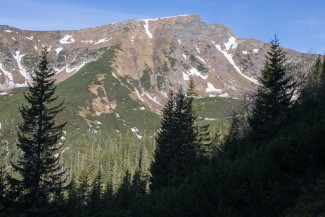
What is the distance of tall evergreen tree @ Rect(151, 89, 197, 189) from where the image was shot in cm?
4288

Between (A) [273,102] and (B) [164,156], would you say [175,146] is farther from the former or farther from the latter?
(A) [273,102]

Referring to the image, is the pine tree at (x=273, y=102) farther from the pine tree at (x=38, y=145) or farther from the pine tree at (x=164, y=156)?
the pine tree at (x=38, y=145)

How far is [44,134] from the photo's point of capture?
104 ft

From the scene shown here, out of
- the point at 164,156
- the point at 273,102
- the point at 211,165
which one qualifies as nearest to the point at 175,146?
the point at 164,156

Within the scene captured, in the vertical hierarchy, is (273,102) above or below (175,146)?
above

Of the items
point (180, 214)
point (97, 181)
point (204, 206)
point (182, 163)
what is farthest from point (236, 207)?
point (97, 181)

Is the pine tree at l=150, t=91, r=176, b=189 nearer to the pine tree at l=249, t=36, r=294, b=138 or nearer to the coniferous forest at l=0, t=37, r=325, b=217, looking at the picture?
the coniferous forest at l=0, t=37, r=325, b=217

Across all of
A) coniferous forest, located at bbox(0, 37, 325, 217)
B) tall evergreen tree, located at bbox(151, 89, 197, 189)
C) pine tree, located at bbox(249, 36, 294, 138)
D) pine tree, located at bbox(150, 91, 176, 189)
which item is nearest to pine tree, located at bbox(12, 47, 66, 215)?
coniferous forest, located at bbox(0, 37, 325, 217)

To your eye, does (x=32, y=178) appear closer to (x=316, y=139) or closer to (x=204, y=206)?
(x=204, y=206)

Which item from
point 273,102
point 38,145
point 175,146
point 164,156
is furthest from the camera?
point 164,156

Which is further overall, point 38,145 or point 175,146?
point 175,146

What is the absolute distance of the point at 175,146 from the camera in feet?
145

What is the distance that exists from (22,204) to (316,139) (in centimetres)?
2326

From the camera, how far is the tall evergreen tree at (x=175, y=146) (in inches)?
1688
